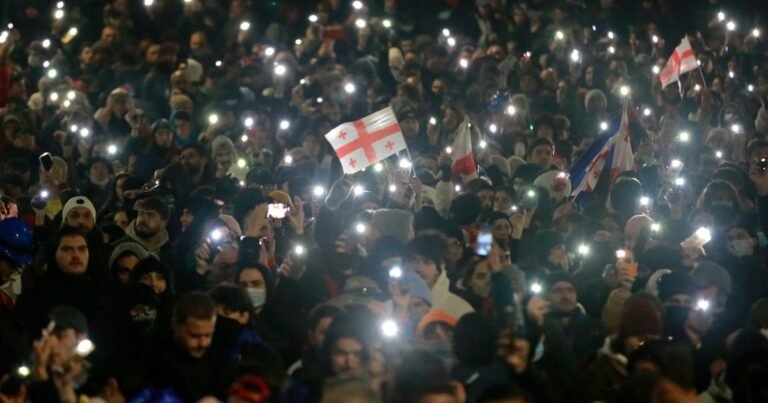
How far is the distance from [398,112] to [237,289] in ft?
20.7

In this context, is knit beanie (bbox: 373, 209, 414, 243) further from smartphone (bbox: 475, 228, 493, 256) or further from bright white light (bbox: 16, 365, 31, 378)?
bright white light (bbox: 16, 365, 31, 378)

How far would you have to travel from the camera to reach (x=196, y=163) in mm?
9758

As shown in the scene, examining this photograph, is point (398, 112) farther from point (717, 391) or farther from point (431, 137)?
point (717, 391)

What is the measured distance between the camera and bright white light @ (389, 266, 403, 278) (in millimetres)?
6746

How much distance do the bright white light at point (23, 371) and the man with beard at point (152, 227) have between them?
2493mm

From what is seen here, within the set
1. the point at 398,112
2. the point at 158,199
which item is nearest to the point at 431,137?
the point at 398,112

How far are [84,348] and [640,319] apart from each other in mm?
2816

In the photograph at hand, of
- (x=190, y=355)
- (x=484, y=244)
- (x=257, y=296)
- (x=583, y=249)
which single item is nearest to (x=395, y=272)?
(x=484, y=244)

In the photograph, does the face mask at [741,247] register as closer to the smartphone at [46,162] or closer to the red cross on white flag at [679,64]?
the smartphone at [46,162]

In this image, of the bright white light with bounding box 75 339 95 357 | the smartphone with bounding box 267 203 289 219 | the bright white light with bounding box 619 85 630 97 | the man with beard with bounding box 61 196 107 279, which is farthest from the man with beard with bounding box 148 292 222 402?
the bright white light with bounding box 619 85 630 97

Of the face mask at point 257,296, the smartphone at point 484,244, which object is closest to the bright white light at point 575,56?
the smartphone at point 484,244

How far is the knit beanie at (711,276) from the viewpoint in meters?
6.78

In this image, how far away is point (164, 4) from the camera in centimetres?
1523

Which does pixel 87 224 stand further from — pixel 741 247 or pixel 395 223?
pixel 741 247
